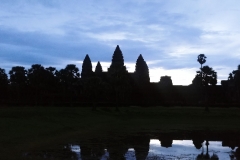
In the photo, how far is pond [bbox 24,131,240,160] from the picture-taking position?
1683 cm

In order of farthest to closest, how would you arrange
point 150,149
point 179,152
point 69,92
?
1. point 69,92
2. point 150,149
3. point 179,152

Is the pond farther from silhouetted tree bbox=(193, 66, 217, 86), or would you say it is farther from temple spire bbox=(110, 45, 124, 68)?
temple spire bbox=(110, 45, 124, 68)

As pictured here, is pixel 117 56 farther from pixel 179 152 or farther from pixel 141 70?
pixel 179 152

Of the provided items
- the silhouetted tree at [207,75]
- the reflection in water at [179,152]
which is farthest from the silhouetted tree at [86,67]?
the reflection in water at [179,152]

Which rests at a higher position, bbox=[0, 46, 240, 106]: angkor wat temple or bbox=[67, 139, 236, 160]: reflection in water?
bbox=[0, 46, 240, 106]: angkor wat temple

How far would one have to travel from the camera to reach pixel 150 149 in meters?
19.6

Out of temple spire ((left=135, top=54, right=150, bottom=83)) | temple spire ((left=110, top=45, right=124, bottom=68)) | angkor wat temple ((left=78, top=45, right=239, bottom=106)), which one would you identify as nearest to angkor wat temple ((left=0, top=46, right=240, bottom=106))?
angkor wat temple ((left=78, top=45, right=239, bottom=106))

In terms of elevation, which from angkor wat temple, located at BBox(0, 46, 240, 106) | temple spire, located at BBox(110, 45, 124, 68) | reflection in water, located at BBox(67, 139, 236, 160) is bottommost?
reflection in water, located at BBox(67, 139, 236, 160)

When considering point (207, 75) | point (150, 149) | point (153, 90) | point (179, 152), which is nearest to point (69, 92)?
point (153, 90)

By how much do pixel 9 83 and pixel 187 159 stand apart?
69.3 m

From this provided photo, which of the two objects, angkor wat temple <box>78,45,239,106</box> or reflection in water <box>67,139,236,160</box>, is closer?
reflection in water <box>67,139,236,160</box>

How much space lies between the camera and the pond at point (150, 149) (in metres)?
→ 16.8

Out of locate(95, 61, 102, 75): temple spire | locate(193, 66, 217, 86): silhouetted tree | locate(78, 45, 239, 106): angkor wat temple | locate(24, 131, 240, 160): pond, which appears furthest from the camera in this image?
locate(95, 61, 102, 75): temple spire

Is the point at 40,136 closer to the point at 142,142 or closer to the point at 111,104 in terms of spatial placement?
the point at 142,142
